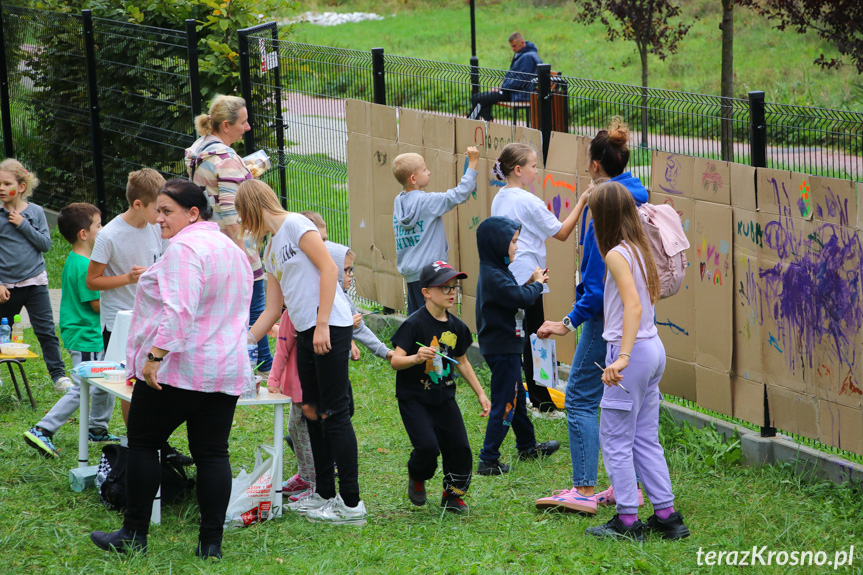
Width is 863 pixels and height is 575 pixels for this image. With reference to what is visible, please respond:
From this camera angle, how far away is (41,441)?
609 centimetres

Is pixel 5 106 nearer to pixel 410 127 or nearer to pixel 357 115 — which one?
pixel 357 115

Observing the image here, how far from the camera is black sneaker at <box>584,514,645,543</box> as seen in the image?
4797 mm

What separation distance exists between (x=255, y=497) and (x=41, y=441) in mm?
1771

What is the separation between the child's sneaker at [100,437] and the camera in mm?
6340

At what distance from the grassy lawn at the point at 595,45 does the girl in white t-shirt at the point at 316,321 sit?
12798 mm

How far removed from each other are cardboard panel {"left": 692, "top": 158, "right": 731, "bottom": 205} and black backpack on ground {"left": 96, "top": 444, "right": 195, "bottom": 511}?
11.4 feet

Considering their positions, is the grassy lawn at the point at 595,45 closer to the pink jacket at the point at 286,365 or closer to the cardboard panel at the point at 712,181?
the cardboard panel at the point at 712,181

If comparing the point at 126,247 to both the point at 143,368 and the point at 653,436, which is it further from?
the point at 653,436

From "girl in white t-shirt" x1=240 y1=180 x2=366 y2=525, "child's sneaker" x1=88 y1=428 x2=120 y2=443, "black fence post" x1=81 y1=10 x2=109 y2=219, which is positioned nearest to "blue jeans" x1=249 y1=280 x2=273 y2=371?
"child's sneaker" x1=88 y1=428 x2=120 y2=443

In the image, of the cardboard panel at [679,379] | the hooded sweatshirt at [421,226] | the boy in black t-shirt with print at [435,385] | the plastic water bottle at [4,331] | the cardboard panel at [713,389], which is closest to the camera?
the boy in black t-shirt with print at [435,385]

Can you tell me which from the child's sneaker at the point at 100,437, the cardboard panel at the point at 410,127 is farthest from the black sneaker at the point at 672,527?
the cardboard panel at the point at 410,127

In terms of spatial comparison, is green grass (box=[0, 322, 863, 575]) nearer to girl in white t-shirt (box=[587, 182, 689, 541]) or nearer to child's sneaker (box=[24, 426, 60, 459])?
child's sneaker (box=[24, 426, 60, 459])

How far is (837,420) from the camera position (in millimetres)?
5371

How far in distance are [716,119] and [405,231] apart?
229 centimetres
